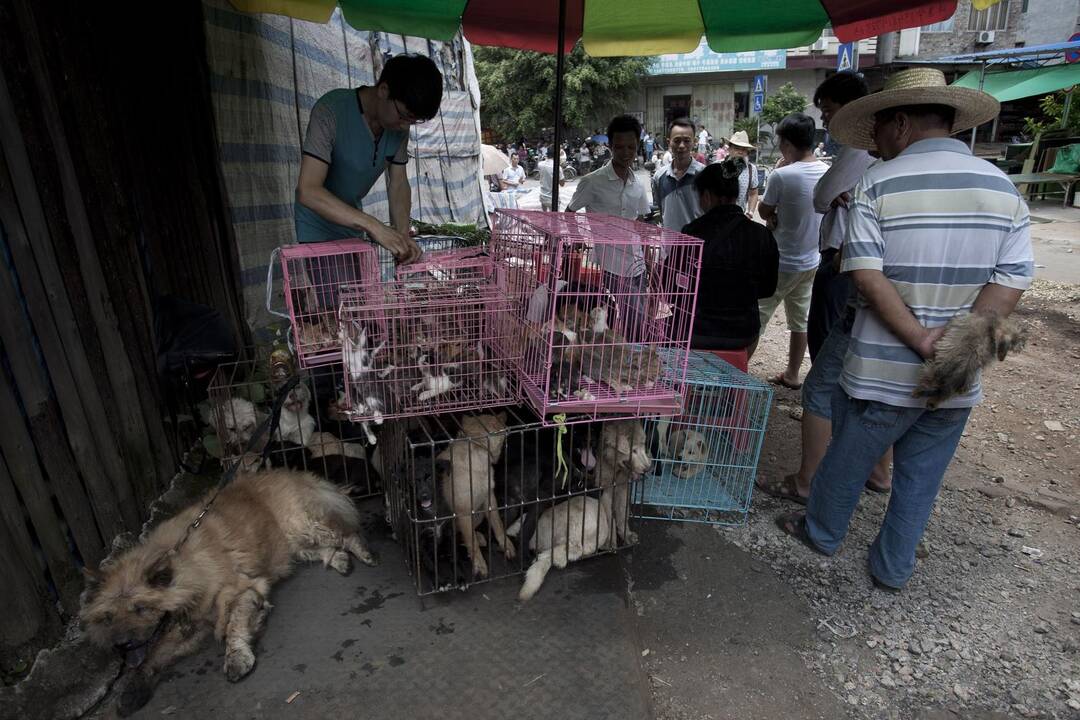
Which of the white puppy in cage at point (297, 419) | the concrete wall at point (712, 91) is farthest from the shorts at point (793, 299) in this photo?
the concrete wall at point (712, 91)

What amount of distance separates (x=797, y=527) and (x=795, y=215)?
2679 mm

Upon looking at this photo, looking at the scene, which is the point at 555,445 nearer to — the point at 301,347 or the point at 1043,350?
the point at 301,347

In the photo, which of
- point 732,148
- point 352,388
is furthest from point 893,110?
point 732,148

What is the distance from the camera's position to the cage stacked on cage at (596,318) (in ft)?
8.41

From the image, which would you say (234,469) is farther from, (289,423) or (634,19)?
(634,19)

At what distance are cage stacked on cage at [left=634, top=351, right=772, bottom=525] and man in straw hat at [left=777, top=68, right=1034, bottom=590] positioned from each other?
2.04 feet

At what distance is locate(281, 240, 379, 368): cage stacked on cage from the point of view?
2.76 meters

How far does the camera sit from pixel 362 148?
3428 mm

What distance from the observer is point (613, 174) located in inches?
206

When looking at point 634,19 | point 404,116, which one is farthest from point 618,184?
point 404,116

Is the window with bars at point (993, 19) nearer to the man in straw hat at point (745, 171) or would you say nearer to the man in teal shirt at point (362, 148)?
the man in straw hat at point (745, 171)

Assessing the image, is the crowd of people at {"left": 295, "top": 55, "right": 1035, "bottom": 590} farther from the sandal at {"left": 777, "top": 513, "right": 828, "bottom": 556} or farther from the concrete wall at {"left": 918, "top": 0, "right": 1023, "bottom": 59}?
the concrete wall at {"left": 918, "top": 0, "right": 1023, "bottom": 59}

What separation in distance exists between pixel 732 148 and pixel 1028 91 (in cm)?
1350

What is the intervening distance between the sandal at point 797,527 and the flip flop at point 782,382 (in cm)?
226
